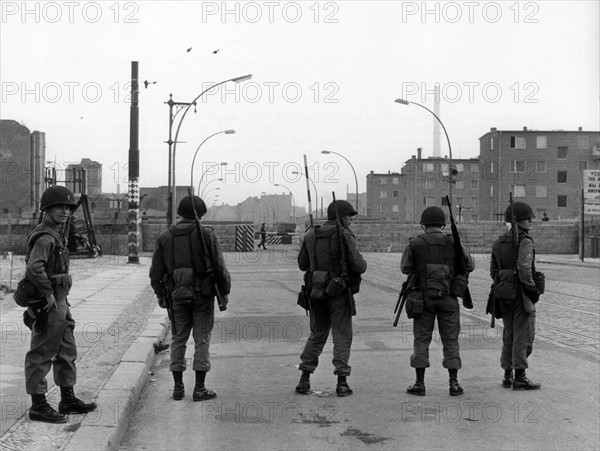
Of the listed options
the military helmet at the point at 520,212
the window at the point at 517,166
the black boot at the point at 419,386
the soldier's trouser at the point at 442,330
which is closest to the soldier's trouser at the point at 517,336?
the soldier's trouser at the point at 442,330

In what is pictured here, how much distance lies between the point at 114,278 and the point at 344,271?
51.4ft

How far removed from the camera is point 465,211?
9225cm

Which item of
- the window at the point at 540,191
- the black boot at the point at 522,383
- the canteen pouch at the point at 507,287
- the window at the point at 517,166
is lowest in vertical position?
the black boot at the point at 522,383

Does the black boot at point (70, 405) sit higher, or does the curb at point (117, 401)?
the black boot at point (70, 405)

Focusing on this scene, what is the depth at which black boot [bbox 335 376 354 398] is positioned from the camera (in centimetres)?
699

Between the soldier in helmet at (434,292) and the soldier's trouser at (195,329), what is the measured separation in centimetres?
184

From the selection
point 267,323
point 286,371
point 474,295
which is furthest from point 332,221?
point 474,295

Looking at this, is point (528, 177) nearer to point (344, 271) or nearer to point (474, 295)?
point (474, 295)

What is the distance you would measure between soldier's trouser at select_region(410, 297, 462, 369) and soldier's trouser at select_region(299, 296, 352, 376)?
62 centimetres

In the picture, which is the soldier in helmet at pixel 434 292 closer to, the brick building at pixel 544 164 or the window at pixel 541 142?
the brick building at pixel 544 164

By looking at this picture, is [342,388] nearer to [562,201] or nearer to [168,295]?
[168,295]

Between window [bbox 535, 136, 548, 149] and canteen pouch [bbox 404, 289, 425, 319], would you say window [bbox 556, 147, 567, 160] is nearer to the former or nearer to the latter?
window [bbox 535, 136, 548, 149]

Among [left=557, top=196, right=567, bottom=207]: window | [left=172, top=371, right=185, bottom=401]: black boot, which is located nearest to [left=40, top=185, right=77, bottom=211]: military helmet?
[left=172, top=371, right=185, bottom=401]: black boot

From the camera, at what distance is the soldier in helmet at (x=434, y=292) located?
709 centimetres
